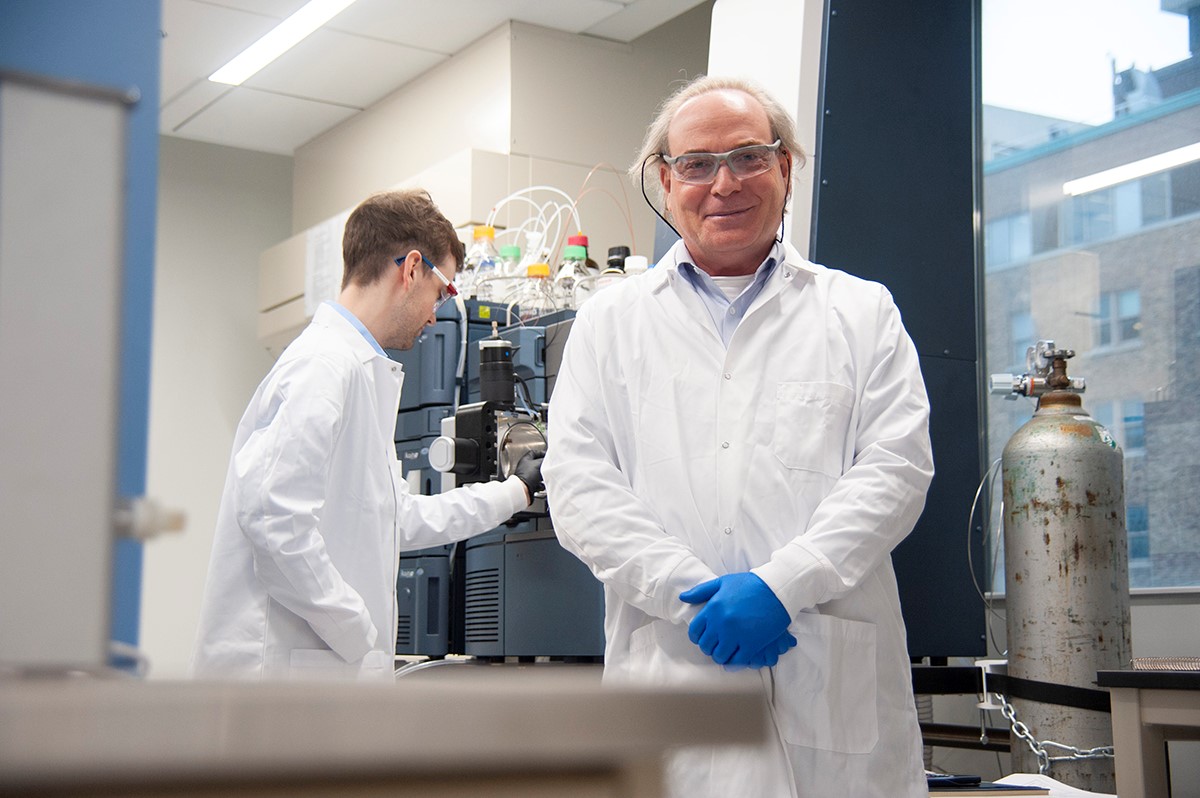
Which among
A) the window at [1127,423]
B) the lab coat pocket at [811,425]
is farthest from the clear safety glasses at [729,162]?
the window at [1127,423]

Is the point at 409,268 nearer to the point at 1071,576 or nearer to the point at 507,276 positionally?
the point at 507,276

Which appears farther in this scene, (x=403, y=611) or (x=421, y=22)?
(x=421, y=22)

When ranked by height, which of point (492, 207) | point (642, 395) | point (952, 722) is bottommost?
point (952, 722)

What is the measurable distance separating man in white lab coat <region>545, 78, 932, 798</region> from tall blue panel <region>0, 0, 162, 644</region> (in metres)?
1.00

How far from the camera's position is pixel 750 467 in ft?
5.18

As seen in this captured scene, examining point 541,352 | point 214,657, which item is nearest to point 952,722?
point 541,352

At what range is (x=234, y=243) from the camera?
5.70 metres

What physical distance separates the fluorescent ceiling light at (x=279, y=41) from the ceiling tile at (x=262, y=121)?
151mm

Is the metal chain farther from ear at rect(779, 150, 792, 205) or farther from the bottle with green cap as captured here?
the bottle with green cap

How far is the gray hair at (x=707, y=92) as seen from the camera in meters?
1.80

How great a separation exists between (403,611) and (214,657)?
2.67 feet

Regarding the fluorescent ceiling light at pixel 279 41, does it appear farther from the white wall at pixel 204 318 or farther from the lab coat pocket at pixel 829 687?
the lab coat pocket at pixel 829 687

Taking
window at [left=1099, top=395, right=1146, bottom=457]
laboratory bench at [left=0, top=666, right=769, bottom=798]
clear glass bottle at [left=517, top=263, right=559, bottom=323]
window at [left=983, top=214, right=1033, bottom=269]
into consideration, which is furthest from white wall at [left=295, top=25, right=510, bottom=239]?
laboratory bench at [left=0, top=666, right=769, bottom=798]

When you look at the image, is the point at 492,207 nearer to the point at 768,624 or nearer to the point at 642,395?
the point at 642,395
